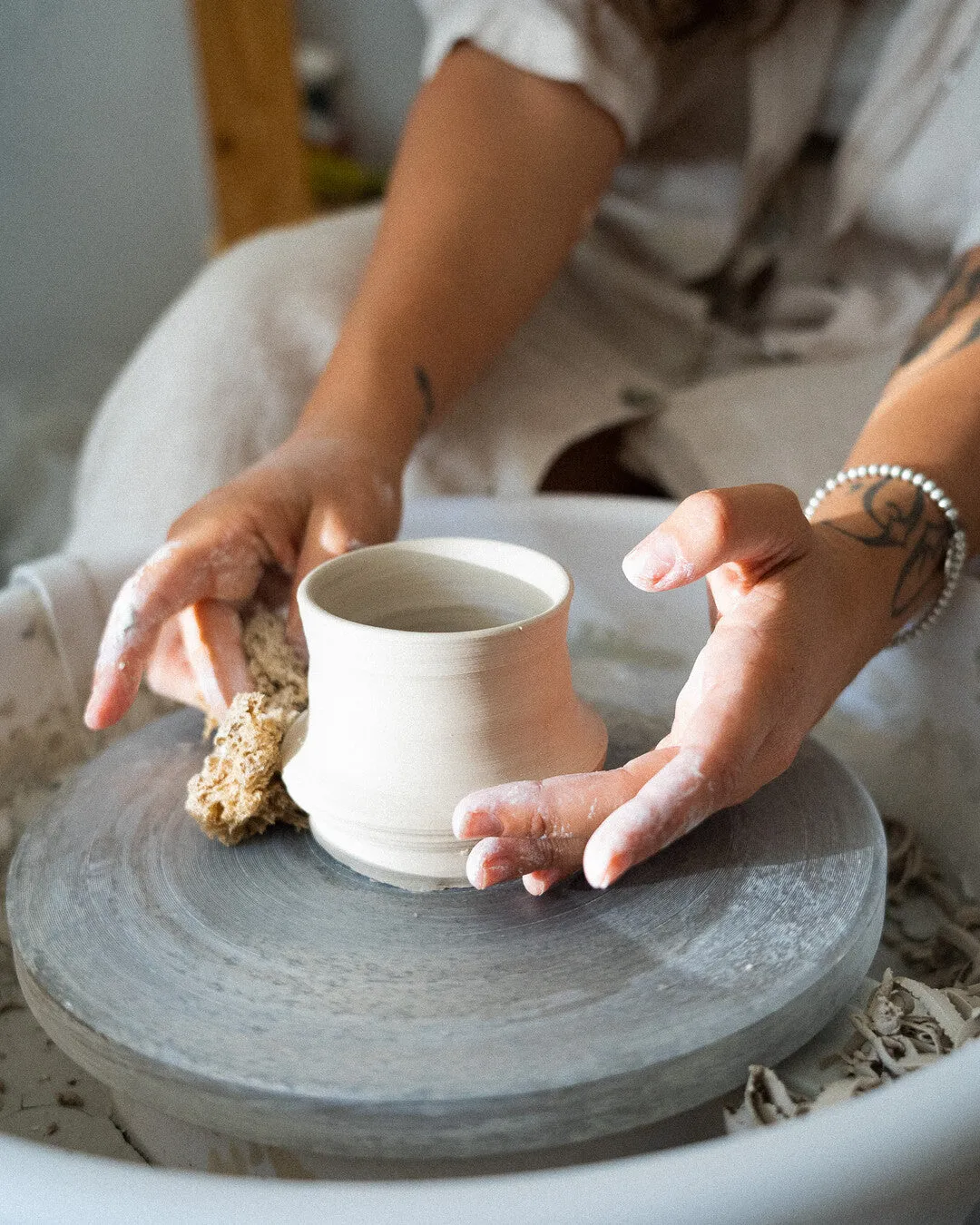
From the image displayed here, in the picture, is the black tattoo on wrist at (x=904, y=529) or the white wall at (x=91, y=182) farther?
the white wall at (x=91, y=182)

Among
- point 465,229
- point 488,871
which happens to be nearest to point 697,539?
point 488,871

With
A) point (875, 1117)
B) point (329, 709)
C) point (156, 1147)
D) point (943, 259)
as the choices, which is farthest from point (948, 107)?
point (156, 1147)

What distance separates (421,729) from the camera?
0.77m

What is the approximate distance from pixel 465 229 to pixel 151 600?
67 cm

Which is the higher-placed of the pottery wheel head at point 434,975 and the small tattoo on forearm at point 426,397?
the small tattoo on forearm at point 426,397

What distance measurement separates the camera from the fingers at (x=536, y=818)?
705 mm


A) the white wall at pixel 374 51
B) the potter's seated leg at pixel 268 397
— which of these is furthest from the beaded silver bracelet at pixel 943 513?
the white wall at pixel 374 51

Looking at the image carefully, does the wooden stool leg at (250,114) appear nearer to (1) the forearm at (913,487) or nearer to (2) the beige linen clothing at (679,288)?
(2) the beige linen clothing at (679,288)

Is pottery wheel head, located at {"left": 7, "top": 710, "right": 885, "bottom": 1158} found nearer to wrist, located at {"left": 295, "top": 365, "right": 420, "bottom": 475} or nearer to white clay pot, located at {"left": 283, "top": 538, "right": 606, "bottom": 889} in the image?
white clay pot, located at {"left": 283, "top": 538, "right": 606, "bottom": 889}

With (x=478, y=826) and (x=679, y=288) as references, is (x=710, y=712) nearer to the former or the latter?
(x=478, y=826)

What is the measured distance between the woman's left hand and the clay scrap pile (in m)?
0.16

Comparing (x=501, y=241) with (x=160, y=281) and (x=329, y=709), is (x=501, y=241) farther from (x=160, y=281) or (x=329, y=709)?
(x=160, y=281)

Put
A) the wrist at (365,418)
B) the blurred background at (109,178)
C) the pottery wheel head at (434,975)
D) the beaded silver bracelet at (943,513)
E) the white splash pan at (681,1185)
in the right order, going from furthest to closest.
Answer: the blurred background at (109,178)
the wrist at (365,418)
the beaded silver bracelet at (943,513)
the pottery wheel head at (434,975)
the white splash pan at (681,1185)

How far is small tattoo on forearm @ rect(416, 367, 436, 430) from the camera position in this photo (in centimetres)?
133
